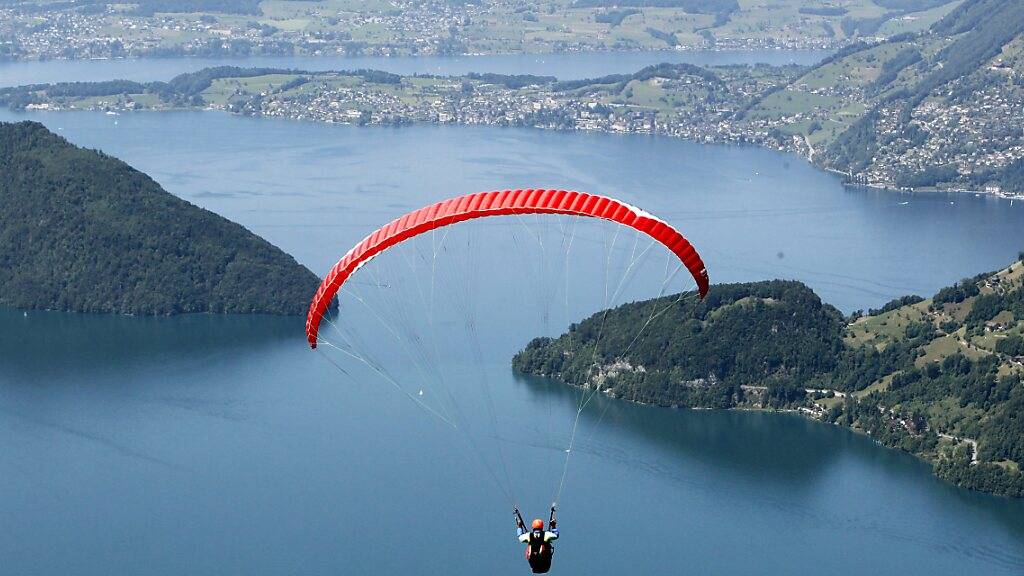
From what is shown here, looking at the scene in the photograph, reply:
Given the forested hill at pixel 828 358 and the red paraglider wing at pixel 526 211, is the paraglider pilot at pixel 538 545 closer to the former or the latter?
the red paraglider wing at pixel 526 211

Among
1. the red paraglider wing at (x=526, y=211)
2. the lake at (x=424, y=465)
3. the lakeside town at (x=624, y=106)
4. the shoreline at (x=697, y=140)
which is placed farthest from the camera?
the lakeside town at (x=624, y=106)

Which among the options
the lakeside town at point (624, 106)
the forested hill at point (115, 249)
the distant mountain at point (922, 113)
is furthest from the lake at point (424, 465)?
the lakeside town at point (624, 106)

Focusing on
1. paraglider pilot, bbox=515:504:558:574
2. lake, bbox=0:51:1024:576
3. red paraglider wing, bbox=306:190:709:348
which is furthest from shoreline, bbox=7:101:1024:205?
paraglider pilot, bbox=515:504:558:574

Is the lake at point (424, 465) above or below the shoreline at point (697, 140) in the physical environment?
below

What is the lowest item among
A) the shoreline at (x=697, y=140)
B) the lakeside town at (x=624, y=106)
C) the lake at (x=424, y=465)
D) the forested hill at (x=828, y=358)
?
the lake at (x=424, y=465)

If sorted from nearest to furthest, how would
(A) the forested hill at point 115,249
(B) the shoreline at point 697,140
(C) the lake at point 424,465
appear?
(C) the lake at point 424,465 < (A) the forested hill at point 115,249 < (B) the shoreline at point 697,140

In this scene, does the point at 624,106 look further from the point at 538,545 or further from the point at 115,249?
the point at 538,545

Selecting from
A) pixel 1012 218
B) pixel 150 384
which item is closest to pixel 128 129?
pixel 1012 218

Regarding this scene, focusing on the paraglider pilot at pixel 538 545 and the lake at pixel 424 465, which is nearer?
the paraglider pilot at pixel 538 545

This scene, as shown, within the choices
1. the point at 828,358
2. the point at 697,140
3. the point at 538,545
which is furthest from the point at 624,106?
the point at 538,545
